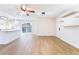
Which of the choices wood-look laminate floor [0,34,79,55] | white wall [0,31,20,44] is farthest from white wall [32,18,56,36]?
white wall [0,31,20,44]

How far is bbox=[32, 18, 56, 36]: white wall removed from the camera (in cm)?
254

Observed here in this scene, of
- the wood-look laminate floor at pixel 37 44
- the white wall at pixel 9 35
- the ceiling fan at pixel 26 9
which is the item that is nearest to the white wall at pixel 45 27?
the wood-look laminate floor at pixel 37 44

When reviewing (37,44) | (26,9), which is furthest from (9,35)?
(26,9)

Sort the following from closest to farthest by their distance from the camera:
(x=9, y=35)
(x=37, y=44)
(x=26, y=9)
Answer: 1. (x=26, y=9)
2. (x=37, y=44)
3. (x=9, y=35)

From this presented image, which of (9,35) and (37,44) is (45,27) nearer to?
(37,44)

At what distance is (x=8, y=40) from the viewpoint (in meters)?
2.65

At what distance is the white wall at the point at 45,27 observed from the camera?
8.33 feet

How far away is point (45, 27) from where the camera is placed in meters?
2.58

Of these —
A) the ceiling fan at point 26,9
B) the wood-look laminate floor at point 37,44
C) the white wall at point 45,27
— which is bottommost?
the wood-look laminate floor at point 37,44

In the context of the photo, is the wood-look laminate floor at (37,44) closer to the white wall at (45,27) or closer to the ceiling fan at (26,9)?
the white wall at (45,27)

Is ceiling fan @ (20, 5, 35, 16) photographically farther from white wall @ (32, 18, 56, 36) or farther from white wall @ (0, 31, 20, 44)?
white wall @ (0, 31, 20, 44)
